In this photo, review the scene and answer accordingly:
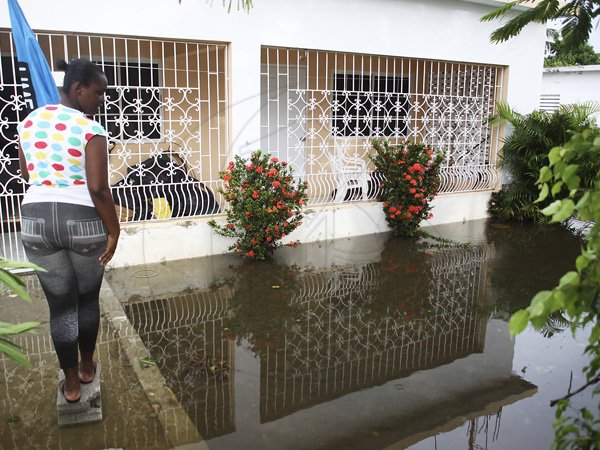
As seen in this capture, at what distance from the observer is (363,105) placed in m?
7.81

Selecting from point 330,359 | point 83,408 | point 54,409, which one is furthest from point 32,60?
point 330,359

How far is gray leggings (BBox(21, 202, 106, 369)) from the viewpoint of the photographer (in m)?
2.83

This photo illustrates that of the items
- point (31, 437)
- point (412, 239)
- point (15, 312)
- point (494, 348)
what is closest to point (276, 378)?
point (31, 437)

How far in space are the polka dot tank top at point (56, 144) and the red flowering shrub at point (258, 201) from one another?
3385 mm

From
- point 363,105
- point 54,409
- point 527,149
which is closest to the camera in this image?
point 54,409

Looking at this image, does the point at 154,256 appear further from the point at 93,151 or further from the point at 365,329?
the point at 93,151

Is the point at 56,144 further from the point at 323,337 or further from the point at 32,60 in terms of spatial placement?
the point at 323,337

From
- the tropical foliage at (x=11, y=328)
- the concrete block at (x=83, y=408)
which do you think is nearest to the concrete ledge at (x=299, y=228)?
the concrete block at (x=83, y=408)

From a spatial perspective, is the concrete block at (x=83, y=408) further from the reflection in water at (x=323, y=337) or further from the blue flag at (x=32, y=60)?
the blue flag at (x=32, y=60)

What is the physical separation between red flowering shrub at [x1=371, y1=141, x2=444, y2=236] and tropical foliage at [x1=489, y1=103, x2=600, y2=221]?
2.04 meters

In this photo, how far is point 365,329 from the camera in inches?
183

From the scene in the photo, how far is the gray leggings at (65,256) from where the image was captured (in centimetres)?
283

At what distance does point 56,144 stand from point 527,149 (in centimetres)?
785

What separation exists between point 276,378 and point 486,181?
6.78m
